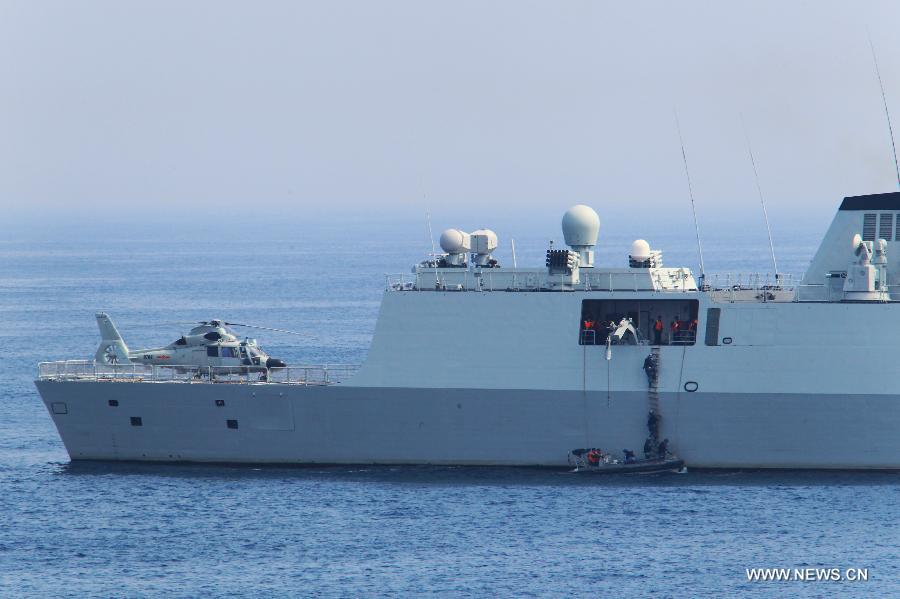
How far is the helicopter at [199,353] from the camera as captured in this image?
31.7m

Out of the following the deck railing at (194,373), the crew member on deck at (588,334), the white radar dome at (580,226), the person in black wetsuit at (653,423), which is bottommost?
the person in black wetsuit at (653,423)

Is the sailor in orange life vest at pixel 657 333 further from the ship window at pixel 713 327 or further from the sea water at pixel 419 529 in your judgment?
the sea water at pixel 419 529

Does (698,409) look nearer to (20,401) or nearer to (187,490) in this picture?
(187,490)

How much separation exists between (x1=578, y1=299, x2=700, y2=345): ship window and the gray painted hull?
1.25 metres

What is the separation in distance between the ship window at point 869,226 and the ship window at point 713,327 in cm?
389

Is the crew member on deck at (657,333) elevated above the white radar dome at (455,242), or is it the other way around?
the white radar dome at (455,242)

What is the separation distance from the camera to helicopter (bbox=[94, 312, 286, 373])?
104 ft

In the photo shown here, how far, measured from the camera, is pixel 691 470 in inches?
1156

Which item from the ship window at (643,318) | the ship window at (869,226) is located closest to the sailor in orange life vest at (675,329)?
the ship window at (643,318)

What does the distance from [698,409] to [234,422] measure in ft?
32.3

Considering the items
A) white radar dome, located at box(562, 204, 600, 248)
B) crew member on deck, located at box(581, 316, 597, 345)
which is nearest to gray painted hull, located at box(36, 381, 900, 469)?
crew member on deck, located at box(581, 316, 597, 345)

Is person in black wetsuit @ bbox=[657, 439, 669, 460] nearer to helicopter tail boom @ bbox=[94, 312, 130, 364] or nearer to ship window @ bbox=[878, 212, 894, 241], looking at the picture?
ship window @ bbox=[878, 212, 894, 241]

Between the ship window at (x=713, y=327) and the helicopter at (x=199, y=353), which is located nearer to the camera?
the ship window at (x=713, y=327)

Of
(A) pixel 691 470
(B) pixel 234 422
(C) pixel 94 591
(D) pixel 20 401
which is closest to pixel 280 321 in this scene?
(D) pixel 20 401
